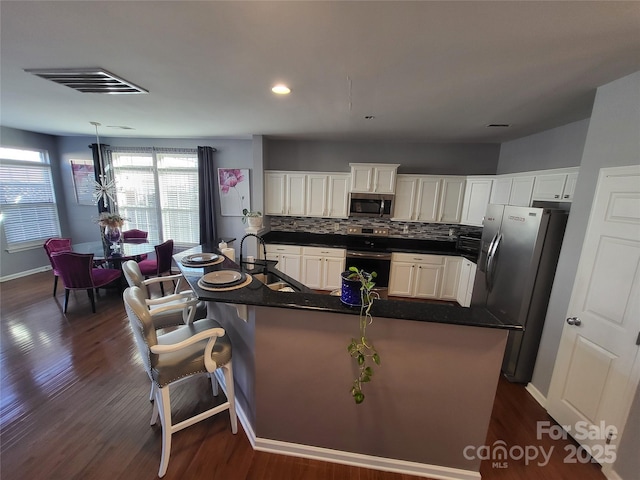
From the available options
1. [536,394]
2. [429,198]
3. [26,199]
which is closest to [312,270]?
[429,198]

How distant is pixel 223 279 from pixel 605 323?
2657mm

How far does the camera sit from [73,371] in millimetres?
2344

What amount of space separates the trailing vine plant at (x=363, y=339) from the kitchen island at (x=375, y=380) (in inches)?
2.1

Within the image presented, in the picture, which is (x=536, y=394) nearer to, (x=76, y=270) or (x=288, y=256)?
(x=288, y=256)

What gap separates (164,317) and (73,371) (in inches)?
44.7

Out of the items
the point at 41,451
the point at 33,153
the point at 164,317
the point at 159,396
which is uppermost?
the point at 33,153

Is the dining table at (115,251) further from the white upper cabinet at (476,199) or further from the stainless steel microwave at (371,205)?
the white upper cabinet at (476,199)

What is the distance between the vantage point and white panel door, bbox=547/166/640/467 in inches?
60.2

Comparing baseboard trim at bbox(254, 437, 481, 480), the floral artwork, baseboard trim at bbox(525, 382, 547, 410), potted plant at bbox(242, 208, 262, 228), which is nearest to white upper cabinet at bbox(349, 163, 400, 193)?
potted plant at bbox(242, 208, 262, 228)

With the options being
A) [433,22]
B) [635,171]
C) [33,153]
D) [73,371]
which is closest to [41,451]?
[73,371]

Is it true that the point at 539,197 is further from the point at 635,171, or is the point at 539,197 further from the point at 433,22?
the point at 433,22

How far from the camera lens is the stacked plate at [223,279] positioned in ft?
5.53

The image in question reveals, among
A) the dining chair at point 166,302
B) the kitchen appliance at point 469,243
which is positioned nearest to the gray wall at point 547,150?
the kitchen appliance at point 469,243

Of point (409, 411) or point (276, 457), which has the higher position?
point (409, 411)
